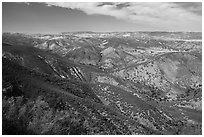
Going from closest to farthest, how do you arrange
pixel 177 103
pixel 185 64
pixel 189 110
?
pixel 189 110
pixel 177 103
pixel 185 64

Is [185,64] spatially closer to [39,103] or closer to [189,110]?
[189,110]

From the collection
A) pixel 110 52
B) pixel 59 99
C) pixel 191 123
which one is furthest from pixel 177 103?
pixel 110 52

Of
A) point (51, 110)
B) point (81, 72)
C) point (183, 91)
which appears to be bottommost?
point (183, 91)

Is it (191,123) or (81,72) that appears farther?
(81,72)

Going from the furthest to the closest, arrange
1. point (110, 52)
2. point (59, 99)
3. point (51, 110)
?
1. point (110, 52)
2. point (59, 99)
3. point (51, 110)

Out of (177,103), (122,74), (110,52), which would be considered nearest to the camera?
(177,103)

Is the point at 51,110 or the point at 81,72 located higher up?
the point at 51,110

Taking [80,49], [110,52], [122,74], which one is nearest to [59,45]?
[80,49]

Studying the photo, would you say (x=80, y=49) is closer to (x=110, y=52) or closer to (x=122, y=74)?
(x=110, y=52)

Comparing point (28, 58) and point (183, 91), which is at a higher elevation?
point (28, 58)
